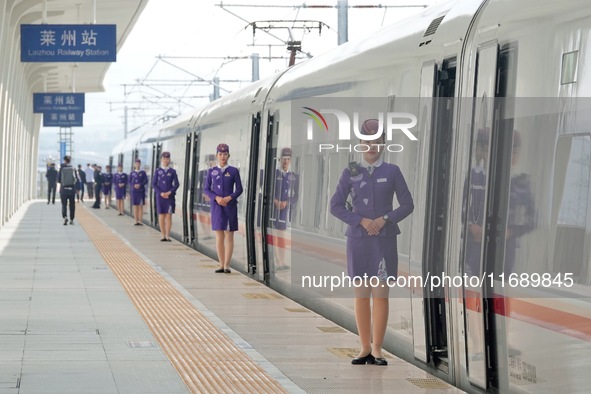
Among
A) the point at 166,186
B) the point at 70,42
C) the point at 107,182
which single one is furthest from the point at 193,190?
the point at 107,182

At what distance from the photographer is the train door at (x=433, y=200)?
858 cm

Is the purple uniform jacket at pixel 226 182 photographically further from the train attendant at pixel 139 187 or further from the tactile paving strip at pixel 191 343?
the train attendant at pixel 139 187

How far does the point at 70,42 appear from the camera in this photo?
984 inches

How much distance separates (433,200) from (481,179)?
1.02 metres

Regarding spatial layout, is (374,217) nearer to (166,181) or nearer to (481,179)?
(481,179)

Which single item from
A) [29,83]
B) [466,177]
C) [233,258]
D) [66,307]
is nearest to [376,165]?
[466,177]

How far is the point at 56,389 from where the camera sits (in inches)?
325

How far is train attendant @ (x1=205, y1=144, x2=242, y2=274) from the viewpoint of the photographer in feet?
57.5

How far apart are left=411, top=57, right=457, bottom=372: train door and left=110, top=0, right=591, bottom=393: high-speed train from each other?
1 cm

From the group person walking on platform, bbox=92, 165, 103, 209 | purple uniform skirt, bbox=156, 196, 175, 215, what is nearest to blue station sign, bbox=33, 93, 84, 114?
person walking on platform, bbox=92, 165, 103, 209

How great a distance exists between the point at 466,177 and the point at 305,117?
221 inches

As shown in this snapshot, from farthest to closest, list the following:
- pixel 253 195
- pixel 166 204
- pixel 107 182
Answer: pixel 107 182 → pixel 166 204 → pixel 253 195

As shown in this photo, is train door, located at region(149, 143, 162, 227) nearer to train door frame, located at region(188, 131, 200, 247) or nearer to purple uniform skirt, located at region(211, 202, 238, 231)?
train door frame, located at region(188, 131, 200, 247)

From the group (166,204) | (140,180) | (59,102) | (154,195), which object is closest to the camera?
(166,204)
